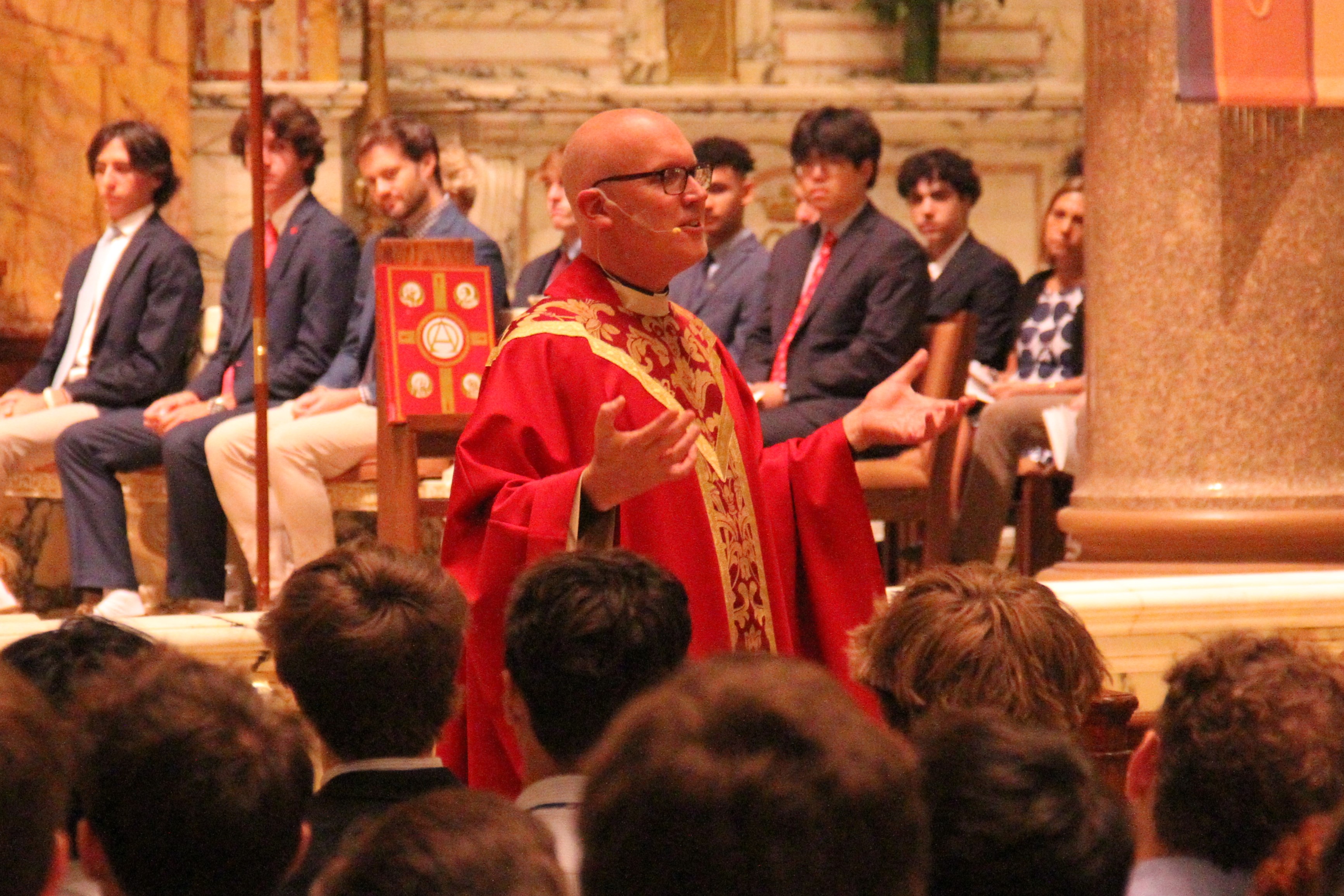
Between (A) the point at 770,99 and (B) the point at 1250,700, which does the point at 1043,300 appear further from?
(B) the point at 1250,700

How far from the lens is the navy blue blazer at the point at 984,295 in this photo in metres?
7.11

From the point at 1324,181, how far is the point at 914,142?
506 centimetres

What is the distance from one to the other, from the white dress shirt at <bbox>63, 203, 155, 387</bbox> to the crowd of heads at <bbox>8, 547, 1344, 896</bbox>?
4618mm

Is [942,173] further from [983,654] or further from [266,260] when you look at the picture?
[983,654]

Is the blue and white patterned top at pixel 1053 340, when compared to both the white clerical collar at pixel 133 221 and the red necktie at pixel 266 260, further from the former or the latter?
the white clerical collar at pixel 133 221

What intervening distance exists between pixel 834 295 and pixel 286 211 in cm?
212

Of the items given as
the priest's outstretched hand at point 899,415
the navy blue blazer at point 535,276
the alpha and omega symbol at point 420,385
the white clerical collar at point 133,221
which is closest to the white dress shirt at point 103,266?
the white clerical collar at point 133,221

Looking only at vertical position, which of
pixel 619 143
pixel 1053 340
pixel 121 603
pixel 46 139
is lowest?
pixel 121 603

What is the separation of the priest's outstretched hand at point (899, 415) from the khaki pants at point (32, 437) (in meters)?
3.75

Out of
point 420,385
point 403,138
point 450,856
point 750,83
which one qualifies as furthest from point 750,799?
point 750,83

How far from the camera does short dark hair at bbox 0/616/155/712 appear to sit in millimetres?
2230

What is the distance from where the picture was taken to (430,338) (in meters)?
5.38

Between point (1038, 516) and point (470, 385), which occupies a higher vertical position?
point (470, 385)

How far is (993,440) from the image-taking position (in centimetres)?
643
